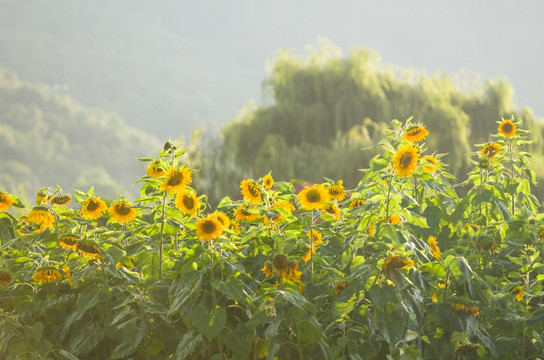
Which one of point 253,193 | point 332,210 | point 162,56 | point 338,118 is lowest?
point 332,210

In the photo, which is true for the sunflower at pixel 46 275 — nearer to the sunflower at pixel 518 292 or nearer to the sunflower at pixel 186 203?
Answer: the sunflower at pixel 186 203

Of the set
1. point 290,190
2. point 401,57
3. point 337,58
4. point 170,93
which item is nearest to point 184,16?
point 170,93

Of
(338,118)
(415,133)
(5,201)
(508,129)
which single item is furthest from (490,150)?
(338,118)

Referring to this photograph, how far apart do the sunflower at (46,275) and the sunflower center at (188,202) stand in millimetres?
428

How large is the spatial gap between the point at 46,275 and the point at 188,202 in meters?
0.46

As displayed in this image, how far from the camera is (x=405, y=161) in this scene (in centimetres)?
149

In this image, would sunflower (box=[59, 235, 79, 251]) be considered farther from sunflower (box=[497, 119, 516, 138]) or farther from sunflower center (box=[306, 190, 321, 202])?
sunflower (box=[497, 119, 516, 138])

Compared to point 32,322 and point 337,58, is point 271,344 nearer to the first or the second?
point 32,322

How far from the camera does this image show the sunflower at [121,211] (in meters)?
1.78

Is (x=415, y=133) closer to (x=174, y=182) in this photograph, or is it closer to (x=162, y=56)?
(x=174, y=182)

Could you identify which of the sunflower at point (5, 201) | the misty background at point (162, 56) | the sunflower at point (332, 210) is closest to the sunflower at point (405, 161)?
the sunflower at point (332, 210)

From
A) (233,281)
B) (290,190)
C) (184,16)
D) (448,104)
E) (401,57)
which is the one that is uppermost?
(184,16)

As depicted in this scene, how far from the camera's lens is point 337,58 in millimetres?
11328

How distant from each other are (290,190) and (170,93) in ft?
195
